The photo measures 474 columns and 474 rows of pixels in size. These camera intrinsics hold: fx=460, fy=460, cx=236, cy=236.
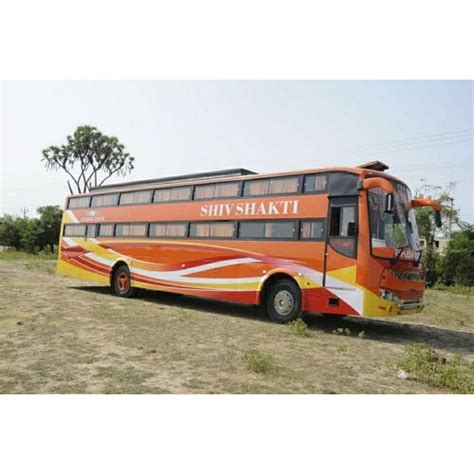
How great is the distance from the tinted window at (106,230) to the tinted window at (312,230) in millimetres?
8562

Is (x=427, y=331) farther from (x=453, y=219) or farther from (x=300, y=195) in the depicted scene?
(x=453, y=219)

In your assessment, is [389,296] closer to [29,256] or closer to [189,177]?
[189,177]

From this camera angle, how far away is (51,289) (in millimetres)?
17188

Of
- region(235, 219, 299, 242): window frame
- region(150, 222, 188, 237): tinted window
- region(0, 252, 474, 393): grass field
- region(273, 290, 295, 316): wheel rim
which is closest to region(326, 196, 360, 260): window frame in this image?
region(235, 219, 299, 242): window frame

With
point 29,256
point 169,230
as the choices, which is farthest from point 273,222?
point 29,256

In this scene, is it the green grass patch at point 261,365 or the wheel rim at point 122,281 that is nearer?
the green grass patch at point 261,365

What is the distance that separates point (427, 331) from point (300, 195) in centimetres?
473

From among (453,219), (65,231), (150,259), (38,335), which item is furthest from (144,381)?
(453,219)

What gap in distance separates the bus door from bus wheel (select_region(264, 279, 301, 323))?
3.10 feet

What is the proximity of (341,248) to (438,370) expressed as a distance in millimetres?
3718

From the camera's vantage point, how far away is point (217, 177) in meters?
13.8

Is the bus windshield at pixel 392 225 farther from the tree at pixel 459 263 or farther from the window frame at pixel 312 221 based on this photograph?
the tree at pixel 459 263

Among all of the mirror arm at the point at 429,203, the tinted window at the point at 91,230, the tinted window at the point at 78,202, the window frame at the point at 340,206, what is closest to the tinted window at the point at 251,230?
the window frame at the point at 340,206

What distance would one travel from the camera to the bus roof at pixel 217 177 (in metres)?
10.4
